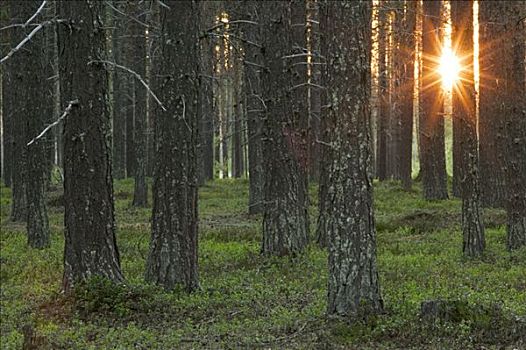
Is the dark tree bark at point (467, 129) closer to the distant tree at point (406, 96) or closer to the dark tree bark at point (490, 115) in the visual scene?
the dark tree bark at point (490, 115)

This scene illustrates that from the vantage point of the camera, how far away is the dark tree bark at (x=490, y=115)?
1698 cm

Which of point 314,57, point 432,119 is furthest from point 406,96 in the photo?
point 314,57

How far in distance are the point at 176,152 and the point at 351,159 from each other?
10.7 ft

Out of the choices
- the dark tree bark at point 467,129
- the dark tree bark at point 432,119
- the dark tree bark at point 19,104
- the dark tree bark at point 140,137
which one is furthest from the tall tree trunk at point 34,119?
the dark tree bark at point 432,119

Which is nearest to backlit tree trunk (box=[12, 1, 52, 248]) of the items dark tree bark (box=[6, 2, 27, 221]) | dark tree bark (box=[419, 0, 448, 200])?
dark tree bark (box=[6, 2, 27, 221])

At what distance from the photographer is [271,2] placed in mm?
12758

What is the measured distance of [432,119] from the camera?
74.3 feet

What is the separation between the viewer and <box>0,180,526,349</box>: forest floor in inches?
292

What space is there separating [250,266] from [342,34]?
5630 mm

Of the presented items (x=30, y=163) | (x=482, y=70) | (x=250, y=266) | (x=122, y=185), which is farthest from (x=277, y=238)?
(x=122, y=185)

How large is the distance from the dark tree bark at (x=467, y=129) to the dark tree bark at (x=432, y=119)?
9.83 metres

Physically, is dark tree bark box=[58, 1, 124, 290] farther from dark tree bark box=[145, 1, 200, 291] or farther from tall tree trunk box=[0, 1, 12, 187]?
tall tree trunk box=[0, 1, 12, 187]

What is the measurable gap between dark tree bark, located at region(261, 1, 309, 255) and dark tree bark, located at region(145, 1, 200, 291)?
2702 millimetres

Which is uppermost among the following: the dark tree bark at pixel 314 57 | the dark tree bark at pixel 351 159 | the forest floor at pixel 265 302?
the dark tree bark at pixel 314 57
